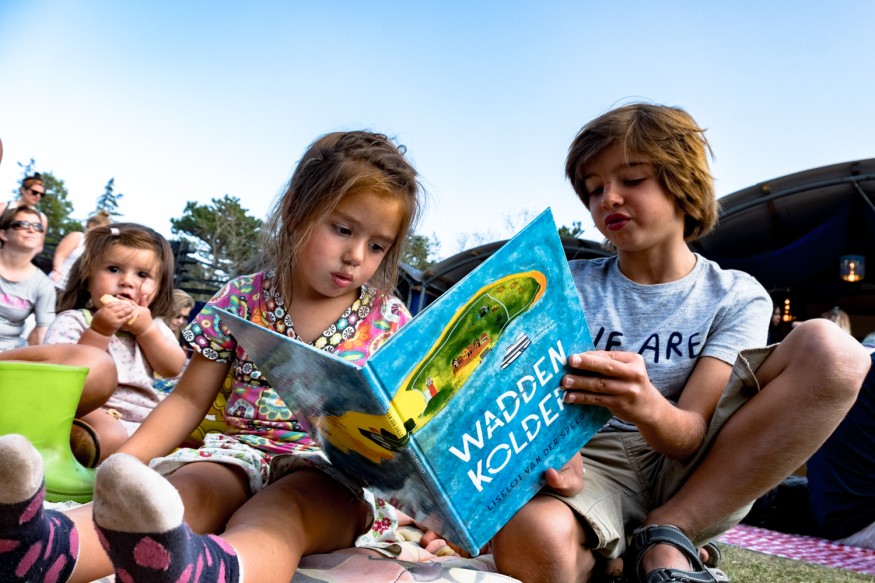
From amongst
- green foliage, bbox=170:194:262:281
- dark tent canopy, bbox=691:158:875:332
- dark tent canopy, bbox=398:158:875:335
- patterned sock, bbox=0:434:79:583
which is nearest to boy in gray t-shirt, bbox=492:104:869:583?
patterned sock, bbox=0:434:79:583

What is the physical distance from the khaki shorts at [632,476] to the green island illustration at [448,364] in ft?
1.14

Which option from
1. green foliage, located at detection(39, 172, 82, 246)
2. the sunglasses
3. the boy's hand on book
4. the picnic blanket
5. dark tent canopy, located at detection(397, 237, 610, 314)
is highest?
the boy's hand on book

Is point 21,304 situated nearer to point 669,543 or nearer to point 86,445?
point 86,445

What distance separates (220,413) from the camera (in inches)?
48.9

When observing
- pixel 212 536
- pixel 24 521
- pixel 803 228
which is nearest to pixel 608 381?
pixel 212 536

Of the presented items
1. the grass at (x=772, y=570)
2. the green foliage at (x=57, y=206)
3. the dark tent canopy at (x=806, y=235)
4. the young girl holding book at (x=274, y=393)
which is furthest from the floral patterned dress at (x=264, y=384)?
the green foliage at (x=57, y=206)

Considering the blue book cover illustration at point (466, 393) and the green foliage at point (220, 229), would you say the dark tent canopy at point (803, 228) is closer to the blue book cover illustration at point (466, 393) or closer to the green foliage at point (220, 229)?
the blue book cover illustration at point (466, 393)

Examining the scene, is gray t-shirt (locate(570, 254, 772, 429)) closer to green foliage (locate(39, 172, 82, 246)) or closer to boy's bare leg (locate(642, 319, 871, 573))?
boy's bare leg (locate(642, 319, 871, 573))

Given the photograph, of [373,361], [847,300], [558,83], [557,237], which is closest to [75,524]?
[373,361]

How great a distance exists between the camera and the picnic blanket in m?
2.00

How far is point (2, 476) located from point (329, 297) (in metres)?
0.71

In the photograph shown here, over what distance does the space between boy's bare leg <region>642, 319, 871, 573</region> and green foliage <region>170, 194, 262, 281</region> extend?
23.1 meters

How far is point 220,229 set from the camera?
976 inches

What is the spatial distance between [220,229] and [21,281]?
22.7 metres
